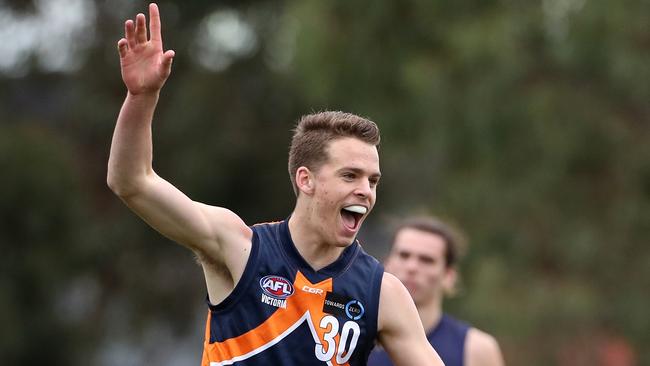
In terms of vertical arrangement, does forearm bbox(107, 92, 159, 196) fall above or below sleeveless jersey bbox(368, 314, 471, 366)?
above

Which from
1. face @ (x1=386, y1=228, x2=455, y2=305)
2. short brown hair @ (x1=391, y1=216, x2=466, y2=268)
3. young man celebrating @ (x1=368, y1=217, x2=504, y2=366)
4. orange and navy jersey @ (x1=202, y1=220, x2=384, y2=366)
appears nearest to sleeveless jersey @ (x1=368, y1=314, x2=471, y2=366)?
young man celebrating @ (x1=368, y1=217, x2=504, y2=366)

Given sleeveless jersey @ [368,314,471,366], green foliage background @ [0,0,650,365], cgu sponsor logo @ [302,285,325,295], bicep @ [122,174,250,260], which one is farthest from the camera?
green foliage background @ [0,0,650,365]

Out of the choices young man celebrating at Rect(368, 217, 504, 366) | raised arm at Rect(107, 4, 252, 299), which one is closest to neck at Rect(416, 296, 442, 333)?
young man celebrating at Rect(368, 217, 504, 366)

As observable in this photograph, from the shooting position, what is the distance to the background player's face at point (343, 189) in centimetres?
575

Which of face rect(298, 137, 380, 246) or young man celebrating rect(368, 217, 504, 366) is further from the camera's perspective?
young man celebrating rect(368, 217, 504, 366)

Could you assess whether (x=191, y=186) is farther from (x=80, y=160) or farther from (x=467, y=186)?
(x=467, y=186)

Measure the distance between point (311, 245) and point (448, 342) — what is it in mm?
2822

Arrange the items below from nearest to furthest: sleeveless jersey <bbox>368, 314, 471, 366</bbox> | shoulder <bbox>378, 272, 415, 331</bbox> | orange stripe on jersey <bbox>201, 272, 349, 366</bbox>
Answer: orange stripe on jersey <bbox>201, 272, 349, 366</bbox>, shoulder <bbox>378, 272, 415, 331</bbox>, sleeveless jersey <bbox>368, 314, 471, 366</bbox>

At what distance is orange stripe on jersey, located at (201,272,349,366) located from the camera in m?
5.61

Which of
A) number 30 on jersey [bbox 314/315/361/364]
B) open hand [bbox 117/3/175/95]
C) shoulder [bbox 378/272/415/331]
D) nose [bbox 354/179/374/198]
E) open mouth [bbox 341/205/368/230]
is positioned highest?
open hand [bbox 117/3/175/95]

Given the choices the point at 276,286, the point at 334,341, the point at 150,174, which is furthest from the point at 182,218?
the point at 334,341

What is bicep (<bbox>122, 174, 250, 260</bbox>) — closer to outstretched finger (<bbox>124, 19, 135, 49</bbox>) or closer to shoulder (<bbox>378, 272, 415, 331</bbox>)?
outstretched finger (<bbox>124, 19, 135, 49</bbox>)

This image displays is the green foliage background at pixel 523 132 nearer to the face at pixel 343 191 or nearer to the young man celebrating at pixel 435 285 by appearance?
the young man celebrating at pixel 435 285

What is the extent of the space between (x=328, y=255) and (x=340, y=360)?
1.53ft
